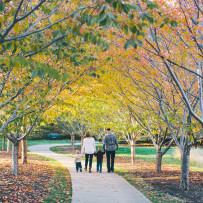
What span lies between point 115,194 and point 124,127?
7.57m

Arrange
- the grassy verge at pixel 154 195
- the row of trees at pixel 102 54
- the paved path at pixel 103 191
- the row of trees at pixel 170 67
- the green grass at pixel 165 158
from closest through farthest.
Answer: the row of trees at pixel 102 54, the row of trees at pixel 170 67, the paved path at pixel 103 191, the grassy verge at pixel 154 195, the green grass at pixel 165 158

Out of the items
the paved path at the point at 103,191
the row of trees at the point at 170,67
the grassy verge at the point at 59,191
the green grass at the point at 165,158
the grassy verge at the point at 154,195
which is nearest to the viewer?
the row of trees at the point at 170,67

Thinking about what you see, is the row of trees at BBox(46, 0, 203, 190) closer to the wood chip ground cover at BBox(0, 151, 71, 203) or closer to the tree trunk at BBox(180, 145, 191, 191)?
the tree trunk at BBox(180, 145, 191, 191)

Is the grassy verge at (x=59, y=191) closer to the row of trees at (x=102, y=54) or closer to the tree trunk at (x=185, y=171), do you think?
the row of trees at (x=102, y=54)

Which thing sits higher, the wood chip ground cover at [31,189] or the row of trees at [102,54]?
the row of trees at [102,54]

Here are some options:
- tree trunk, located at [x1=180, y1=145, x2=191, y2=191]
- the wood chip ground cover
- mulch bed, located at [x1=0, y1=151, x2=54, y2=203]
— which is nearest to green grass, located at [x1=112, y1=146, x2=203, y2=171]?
tree trunk, located at [x1=180, y1=145, x2=191, y2=191]

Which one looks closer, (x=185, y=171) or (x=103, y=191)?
(x=103, y=191)

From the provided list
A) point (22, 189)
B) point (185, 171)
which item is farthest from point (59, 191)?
point (185, 171)

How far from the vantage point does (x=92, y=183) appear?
8.38 meters

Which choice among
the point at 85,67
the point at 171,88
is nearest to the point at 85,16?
the point at 85,67

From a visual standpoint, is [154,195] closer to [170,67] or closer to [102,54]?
[170,67]

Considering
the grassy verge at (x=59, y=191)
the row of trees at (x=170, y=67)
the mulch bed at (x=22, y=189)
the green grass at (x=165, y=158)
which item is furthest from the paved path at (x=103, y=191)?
the green grass at (x=165, y=158)

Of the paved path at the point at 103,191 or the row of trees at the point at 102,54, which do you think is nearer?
the row of trees at the point at 102,54

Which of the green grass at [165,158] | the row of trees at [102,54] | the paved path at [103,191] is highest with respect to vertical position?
the row of trees at [102,54]
